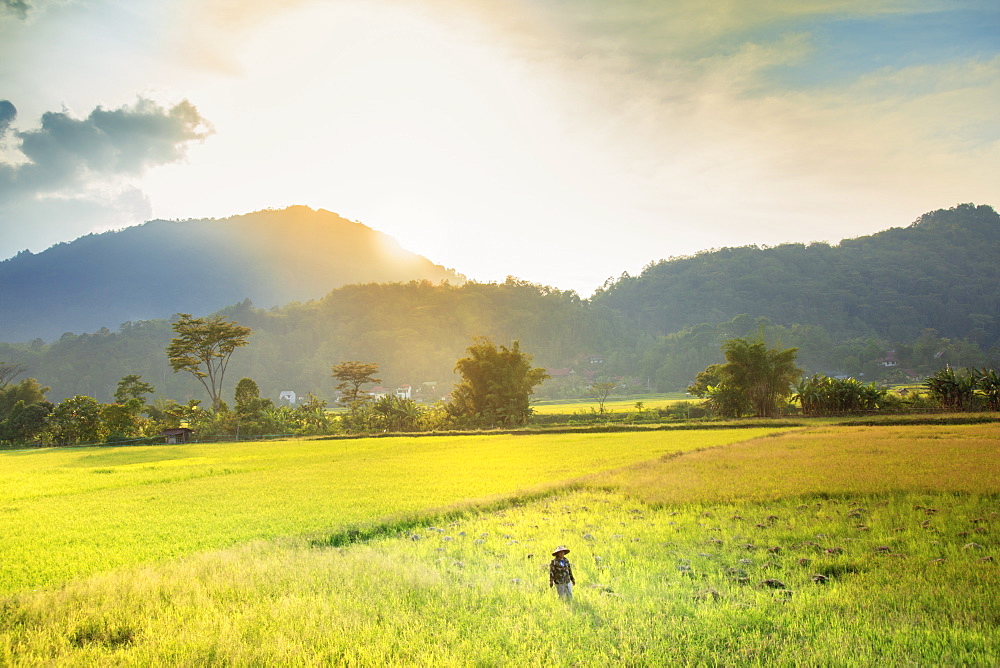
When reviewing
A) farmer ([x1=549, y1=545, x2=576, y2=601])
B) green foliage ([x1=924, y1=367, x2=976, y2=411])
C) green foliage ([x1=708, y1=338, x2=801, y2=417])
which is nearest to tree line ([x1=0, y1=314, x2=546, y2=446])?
green foliage ([x1=708, y1=338, x2=801, y2=417])

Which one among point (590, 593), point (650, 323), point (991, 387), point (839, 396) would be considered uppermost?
point (650, 323)

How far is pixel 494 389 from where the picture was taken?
152 feet

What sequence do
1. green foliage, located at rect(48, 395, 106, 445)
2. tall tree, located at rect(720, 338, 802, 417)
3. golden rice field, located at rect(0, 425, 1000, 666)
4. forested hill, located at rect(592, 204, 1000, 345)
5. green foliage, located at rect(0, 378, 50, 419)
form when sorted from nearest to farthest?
1. golden rice field, located at rect(0, 425, 1000, 666)
2. tall tree, located at rect(720, 338, 802, 417)
3. green foliage, located at rect(48, 395, 106, 445)
4. green foliage, located at rect(0, 378, 50, 419)
5. forested hill, located at rect(592, 204, 1000, 345)

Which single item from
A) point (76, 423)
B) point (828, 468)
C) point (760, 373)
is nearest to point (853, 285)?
point (760, 373)

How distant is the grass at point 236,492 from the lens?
9.73 metres

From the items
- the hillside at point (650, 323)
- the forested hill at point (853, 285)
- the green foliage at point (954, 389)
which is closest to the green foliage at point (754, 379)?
the green foliage at point (954, 389)

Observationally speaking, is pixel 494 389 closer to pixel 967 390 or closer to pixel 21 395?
pixel 967 390

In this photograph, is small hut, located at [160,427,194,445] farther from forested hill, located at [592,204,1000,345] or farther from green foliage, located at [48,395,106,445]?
forested hill, located at [592,204,1000,345]

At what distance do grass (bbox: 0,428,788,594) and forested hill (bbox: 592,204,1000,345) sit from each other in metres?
138

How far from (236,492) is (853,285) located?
174827mm

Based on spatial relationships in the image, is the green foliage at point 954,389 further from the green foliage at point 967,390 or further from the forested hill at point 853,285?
Answer: the forested hill at point 853,285

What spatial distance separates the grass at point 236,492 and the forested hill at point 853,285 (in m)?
138

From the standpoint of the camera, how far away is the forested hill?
5546 inches

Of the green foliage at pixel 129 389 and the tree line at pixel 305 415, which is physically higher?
the green foliage at pixel 129 389
